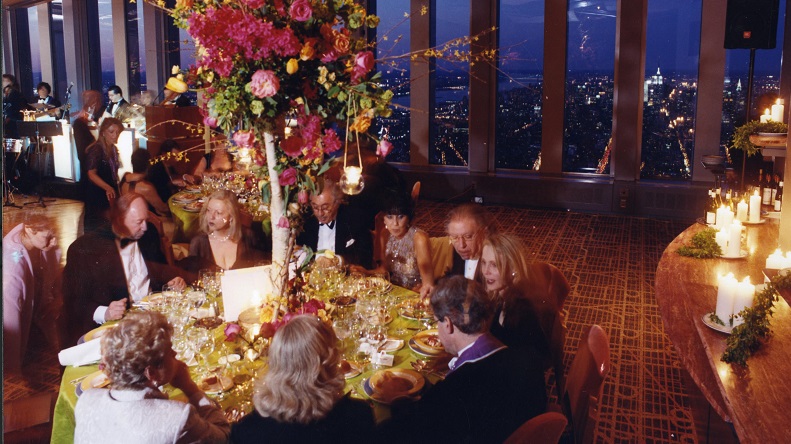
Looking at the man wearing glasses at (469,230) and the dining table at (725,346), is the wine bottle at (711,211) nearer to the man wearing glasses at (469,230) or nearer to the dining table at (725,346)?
the dining table at (725,346)

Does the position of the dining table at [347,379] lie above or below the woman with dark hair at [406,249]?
below

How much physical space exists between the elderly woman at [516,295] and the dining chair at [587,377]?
0.75ft

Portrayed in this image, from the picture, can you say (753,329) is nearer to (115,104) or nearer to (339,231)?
(339,231)

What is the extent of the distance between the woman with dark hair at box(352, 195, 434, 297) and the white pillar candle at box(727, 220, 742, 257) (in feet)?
6.27

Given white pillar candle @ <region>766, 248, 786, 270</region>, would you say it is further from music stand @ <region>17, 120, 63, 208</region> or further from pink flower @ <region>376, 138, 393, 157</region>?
music stand @ <region>17, 120, 63, 208</region>

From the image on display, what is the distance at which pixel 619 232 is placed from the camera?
884 cm

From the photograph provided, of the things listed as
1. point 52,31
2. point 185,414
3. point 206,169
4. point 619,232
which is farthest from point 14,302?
point 52,31

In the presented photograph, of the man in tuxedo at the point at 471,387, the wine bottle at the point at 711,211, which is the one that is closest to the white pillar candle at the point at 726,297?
the man in tuxedo at the point at 471,387

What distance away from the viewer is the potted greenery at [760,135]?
13.9ft

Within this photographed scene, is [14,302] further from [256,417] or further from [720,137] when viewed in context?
[720,137]

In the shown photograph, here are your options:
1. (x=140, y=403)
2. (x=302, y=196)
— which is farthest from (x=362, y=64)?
(x=140, y=403)

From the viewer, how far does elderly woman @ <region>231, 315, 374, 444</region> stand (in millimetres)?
1924

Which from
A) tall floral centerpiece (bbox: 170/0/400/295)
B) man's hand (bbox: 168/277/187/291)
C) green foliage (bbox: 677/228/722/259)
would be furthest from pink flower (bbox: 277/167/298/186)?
green foliage (bbox: 677/228/722/259)

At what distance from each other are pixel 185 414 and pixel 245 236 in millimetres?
2340
